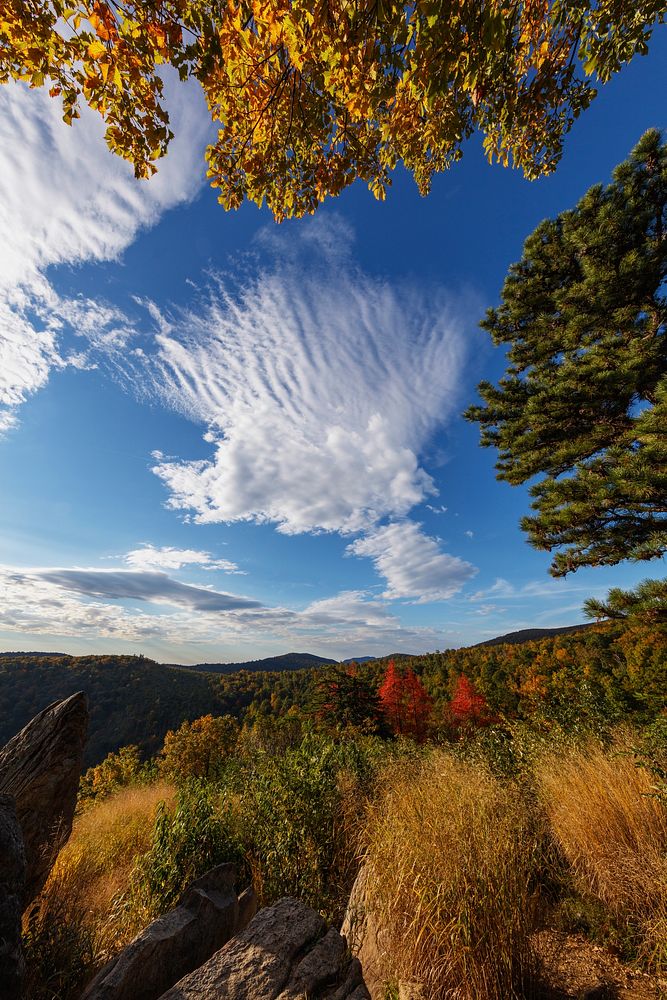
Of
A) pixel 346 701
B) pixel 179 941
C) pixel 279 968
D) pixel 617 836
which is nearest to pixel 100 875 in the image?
pixel 179 941

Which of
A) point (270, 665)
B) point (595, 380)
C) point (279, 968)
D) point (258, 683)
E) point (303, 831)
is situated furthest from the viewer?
point (270, 665)

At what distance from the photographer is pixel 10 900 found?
9.15 ft

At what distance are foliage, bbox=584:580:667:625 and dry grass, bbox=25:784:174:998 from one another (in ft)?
27.4

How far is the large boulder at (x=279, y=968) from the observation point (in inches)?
88.3

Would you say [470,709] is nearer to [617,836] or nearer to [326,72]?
[617,836]

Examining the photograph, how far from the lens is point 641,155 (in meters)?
8.45

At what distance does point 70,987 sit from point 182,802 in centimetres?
205

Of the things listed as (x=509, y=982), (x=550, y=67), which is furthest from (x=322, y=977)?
(x=550, y=67)

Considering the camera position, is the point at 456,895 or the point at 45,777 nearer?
the point at 456,895

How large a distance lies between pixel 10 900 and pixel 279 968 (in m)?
2.20

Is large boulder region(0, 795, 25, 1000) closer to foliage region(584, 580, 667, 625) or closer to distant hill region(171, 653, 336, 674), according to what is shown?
foliage region(584, 580, 667, 625)

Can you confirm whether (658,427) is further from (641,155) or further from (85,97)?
(85,97)

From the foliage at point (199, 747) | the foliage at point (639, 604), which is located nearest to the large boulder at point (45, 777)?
the foliage at point (639, 604)

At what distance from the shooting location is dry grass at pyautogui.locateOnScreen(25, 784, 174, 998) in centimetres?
311
